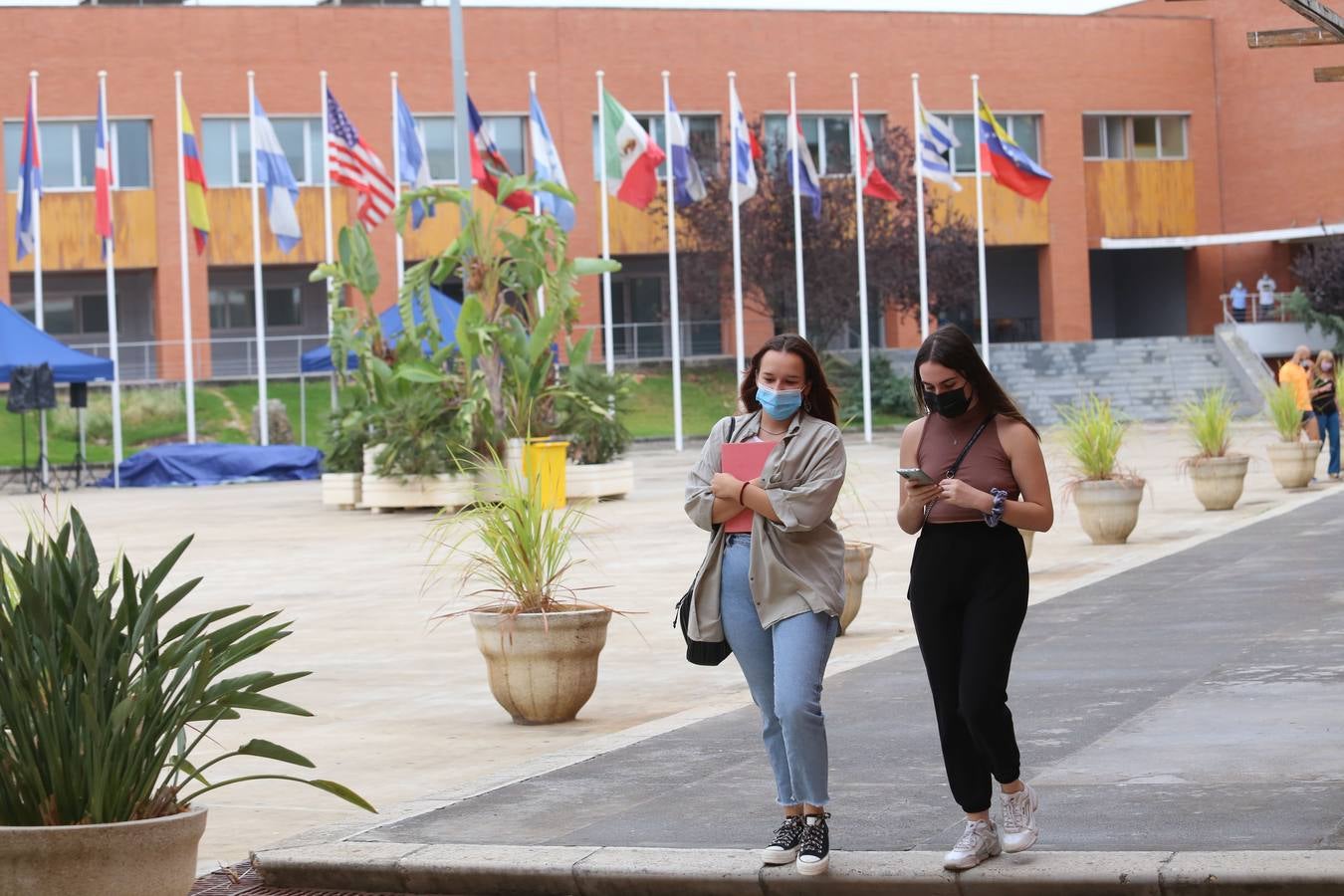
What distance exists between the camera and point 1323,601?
12.6 metres

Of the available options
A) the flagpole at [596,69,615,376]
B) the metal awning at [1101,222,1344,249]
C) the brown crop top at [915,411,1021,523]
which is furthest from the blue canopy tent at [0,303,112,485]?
the metal awning at [1101,222,1344,249]

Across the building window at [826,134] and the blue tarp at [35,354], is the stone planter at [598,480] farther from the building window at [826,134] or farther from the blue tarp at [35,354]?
the building window at [826,134]

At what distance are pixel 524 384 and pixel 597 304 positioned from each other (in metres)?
30.2

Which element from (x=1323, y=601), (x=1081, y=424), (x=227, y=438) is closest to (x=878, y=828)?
(x=1323, y=601)

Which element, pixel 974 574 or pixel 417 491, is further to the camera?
pixel 417 491

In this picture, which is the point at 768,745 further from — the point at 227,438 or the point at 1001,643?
the point at 227,438

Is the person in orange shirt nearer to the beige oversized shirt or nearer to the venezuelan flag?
the venezuelan flag

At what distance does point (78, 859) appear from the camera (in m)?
5.44

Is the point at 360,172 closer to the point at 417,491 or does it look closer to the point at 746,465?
the point at 417,491

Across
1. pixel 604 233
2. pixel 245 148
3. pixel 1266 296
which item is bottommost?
pixel 1266 296

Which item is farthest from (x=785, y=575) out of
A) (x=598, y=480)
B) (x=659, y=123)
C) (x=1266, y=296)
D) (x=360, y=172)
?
(x=1266, y=296)

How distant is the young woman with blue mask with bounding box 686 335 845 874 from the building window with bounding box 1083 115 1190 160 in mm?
57810

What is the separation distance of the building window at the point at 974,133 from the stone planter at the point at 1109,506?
4117 centimetres

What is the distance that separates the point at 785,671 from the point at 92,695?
6.76ft
